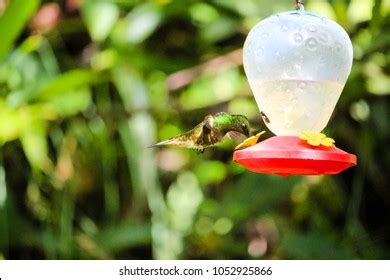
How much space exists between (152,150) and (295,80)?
99cm

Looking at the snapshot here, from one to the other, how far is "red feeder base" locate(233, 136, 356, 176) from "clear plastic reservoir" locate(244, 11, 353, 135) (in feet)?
0.57

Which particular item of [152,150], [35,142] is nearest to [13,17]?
[35,142]

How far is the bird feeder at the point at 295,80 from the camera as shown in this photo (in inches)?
44.6

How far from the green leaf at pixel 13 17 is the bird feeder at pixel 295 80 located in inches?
25.0

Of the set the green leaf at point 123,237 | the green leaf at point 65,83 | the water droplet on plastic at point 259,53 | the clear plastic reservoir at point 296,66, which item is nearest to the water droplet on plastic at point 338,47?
the clear plastic reservoir at point 296,66

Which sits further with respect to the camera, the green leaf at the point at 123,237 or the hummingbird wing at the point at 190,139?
the green leaf at the point at 123,237

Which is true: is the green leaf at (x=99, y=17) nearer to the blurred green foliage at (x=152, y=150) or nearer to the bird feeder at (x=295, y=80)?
the blurred green foliage at (x=152, y=150)

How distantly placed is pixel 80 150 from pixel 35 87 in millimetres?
282

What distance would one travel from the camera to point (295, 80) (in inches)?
51.9

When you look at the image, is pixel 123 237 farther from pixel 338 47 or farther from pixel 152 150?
pixel 338 47

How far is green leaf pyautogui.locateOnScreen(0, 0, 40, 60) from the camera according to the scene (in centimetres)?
181

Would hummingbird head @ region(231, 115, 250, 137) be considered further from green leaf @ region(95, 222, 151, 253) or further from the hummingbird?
green leaf @ region(95, 222, 151, 253)
